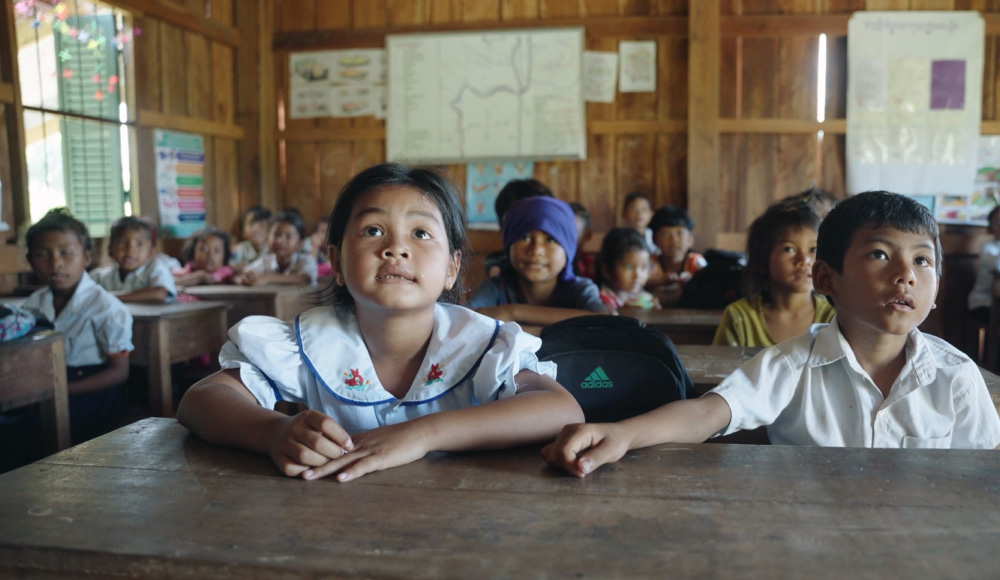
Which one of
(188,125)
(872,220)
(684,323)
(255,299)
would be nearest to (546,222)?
(684,323)

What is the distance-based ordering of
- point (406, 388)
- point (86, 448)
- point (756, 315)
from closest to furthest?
point (86, 448) < point (406, 388) < point (756, 315)

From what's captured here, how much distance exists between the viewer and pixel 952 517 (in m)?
0.80

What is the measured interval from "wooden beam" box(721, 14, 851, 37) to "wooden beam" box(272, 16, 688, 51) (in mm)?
371

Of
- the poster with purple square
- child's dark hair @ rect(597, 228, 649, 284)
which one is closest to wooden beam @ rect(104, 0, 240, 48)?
child's dark hair @ rect(597, 228, 649, 284)

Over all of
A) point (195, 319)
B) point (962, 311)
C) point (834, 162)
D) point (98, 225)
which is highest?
point (834, 162)

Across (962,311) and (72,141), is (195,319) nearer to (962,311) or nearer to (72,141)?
(72,141)

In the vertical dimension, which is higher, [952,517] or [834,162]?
[834,162]

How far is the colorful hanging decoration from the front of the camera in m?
4.13

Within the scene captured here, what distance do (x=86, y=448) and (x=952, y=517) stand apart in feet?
3.48

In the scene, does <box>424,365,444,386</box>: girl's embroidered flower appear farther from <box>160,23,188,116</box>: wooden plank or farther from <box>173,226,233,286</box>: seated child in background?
<box>160,23,188,116</box>: wooden plank

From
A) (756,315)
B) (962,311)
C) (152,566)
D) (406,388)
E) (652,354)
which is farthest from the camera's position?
(962,311)

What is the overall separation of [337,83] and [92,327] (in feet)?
12.4

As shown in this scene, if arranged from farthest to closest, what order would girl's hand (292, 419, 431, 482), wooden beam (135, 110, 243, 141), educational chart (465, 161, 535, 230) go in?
educational chart (465, 161, 535, 230), wooden beam (135, 110, 243, 141), girl's hand (292, 419, 431, 482)

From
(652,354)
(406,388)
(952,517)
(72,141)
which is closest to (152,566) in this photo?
(406,388)
